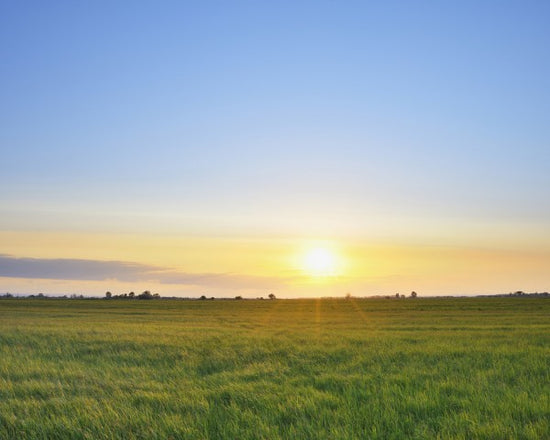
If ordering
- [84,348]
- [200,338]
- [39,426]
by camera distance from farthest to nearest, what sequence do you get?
[200,338] → [84,348] → [39,426]

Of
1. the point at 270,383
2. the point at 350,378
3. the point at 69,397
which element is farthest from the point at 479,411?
the point at 69,397

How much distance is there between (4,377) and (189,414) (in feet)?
24.7

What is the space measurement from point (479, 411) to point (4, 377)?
12083 millimetres

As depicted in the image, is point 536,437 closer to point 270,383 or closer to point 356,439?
point 356,439

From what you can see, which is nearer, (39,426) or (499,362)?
(39,426)

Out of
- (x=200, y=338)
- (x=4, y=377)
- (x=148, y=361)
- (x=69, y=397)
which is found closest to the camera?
(x=69, y=397)

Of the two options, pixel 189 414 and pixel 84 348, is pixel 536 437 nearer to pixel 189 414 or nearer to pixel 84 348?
pixel 189 414

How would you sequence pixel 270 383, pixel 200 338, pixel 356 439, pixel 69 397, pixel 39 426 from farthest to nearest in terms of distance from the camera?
1. pixel 200 338
2. pixel 270 383
3. pixel 69 397
4. pixel 39 426
5. pixel 356 439

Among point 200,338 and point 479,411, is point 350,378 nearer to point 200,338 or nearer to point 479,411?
point 479,411

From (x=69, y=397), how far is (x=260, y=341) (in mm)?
10727

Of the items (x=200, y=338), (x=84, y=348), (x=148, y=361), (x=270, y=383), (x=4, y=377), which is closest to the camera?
(x=270, y=383)

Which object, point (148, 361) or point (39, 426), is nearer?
point (39, 426)

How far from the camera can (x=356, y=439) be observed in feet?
23.5

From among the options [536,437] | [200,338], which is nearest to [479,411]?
[536,437]
